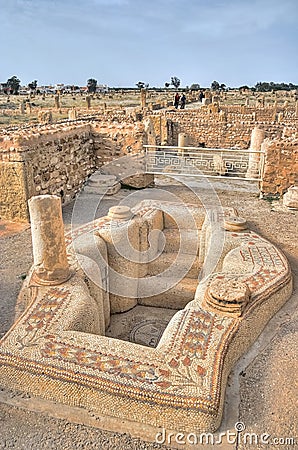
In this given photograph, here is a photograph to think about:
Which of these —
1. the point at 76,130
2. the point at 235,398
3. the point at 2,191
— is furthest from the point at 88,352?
the point at 76,130

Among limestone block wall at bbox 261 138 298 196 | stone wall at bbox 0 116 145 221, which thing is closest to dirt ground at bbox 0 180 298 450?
stone wall at bbox 0 116 145 221

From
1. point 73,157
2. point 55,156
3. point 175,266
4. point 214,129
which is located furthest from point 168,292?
point 214,129

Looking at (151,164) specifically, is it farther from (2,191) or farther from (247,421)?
(247,421)

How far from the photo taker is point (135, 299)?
297 inches

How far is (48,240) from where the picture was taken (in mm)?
5086

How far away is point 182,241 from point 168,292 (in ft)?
3.78

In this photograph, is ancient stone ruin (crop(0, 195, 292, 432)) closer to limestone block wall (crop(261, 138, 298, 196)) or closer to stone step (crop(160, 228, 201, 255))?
stone step (crop(160, 228, 201, 255))

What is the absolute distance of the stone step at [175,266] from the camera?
7.68 meters

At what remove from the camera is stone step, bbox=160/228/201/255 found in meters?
7.81

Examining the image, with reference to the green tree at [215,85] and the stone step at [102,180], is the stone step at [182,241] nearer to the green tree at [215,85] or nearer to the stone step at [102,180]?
the stone step at [102,180]

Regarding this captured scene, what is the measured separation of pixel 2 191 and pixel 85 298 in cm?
429

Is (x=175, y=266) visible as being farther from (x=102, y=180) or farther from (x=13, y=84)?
(x=13, y=84)

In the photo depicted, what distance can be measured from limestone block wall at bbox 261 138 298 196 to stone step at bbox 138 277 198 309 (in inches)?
156

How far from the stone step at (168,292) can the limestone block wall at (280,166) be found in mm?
3958
